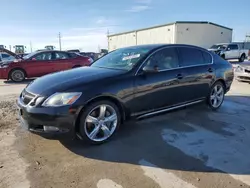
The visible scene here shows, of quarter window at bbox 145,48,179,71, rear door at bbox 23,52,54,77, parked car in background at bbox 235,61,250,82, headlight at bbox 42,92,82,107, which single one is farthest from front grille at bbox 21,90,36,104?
parked car in background at bbox 235,61,250,82

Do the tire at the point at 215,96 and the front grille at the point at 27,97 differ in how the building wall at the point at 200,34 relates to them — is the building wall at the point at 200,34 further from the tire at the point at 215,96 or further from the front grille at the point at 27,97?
the front grille at the point at 27,97

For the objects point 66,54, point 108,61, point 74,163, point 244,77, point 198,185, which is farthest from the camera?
point 66,54

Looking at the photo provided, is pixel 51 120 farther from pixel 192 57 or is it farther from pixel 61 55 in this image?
pixel 61 55

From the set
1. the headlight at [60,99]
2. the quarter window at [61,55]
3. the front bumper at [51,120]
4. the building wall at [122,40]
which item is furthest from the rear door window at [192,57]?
the building wall at [122,40]

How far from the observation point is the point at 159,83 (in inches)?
173

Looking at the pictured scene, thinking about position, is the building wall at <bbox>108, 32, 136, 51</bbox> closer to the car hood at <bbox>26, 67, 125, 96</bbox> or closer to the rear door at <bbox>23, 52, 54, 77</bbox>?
the rear door at <bbox>23, 52, 54, 77</bbox>

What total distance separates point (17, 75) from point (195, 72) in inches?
351

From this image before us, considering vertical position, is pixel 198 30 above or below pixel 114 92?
above

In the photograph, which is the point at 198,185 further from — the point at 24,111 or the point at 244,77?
the point at 244,77

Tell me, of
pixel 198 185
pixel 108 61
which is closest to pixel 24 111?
pixel 108 61

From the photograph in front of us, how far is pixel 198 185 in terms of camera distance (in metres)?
2.79

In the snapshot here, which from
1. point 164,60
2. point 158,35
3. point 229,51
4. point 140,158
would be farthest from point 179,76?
point 158,35

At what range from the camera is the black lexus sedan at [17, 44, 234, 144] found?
11.4 feet

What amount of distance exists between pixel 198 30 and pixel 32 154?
3359 centimetres
